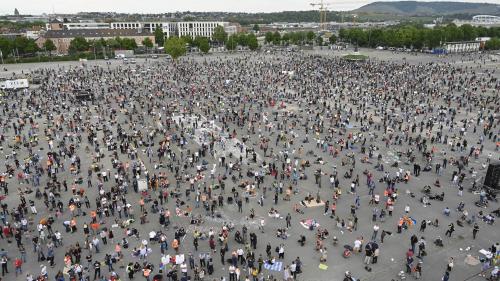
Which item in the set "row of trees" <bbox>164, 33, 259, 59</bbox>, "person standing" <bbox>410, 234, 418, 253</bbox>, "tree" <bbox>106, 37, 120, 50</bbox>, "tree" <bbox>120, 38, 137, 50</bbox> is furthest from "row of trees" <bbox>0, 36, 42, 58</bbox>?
"person standing" <bbox>410, 234, 418, 253</bbox>

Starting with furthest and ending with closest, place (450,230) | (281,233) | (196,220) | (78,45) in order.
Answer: (78,45), (196,220), (281,233), (450,230)

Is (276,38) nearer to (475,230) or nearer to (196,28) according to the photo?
(196,28)

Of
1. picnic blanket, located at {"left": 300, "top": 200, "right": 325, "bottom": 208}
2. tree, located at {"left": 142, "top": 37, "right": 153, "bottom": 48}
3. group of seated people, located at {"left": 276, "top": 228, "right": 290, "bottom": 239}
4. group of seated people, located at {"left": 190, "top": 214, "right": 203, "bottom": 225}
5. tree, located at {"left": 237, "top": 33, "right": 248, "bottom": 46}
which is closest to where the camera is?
group of seated people, located at {"left": 276, "top": 228, "right": 290, "bottom": 239}

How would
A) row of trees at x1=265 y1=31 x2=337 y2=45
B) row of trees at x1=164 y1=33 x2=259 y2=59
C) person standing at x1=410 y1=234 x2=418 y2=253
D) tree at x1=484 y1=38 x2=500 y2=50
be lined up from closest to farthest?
1. person standing at x1=410 y1=234 x2=418 y2=253
2. tree at x1=484 y1=38 x2=500 y2=50
3. row of trees at x1=164 y1=33 x2=259 y2=59
4. row of trees at x1=265 y1=31 x2=337 y2=45

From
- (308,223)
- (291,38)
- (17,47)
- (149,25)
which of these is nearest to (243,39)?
(291,38)

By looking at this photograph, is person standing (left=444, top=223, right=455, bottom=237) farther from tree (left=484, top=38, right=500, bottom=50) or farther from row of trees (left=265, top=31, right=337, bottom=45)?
row of trees (left=265, top=31, right=337, bottom=45)

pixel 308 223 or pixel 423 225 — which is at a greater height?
pixel 423 225
